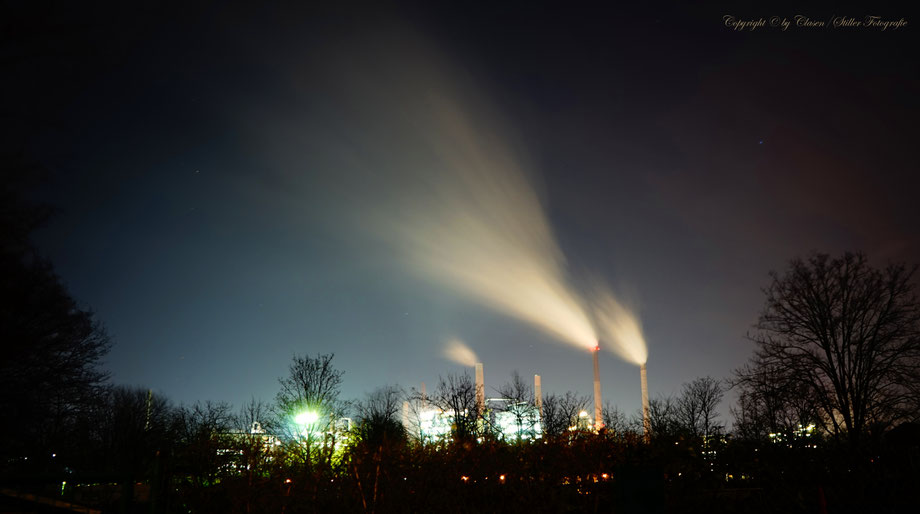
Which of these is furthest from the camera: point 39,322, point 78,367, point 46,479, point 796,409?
point 796,409

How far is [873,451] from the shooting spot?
48.2 ft

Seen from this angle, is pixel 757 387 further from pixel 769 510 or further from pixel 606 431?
pixel 606 431

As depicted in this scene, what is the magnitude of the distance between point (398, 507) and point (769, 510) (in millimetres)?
8815

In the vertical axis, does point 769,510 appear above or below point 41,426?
below

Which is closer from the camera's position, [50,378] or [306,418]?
[50,378]

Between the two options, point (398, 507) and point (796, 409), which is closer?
A: point (398, 507)

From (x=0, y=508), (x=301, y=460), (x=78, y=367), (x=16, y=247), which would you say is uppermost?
(x=78, y=367)

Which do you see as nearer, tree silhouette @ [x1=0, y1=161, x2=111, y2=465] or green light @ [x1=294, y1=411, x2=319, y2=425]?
tree silhouette @ [x1=0, y1=161, x2=111, y2=465]

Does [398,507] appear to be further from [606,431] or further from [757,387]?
[757,387]

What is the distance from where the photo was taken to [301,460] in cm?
1323

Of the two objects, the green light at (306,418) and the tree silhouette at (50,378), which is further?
the green light at (306,418)

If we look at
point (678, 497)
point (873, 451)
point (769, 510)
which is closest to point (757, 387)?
point (873, 451)

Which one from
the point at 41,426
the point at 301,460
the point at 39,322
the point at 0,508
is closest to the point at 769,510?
the point at 301,460

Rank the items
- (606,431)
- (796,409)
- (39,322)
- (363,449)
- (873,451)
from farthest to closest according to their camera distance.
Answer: (796,409)
(39,322)
(873,451)
(606,431)
(363,449)
